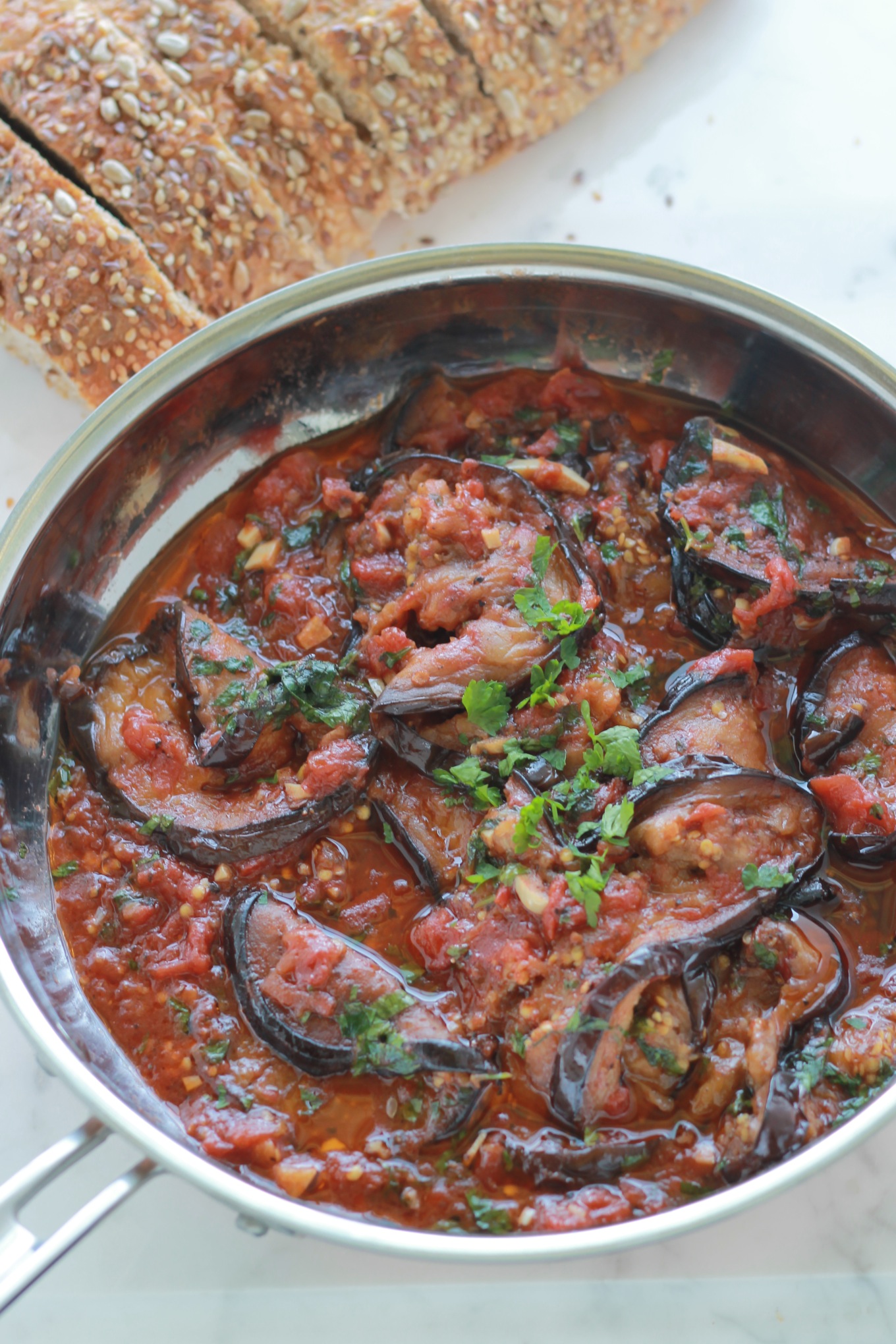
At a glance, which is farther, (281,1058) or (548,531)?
(548,531)

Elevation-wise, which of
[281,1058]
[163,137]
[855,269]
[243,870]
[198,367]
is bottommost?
[281,1058]

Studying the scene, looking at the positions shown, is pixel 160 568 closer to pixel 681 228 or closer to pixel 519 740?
pixel 519 740

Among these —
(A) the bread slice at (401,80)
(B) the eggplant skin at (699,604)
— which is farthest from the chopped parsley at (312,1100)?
(A) the bread slice at (401,80)

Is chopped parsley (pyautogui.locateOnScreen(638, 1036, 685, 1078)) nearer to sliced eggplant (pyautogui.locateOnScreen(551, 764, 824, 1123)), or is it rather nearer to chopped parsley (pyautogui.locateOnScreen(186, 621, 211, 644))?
sliced eggplant (pyautogui.locateOnScreen(551, 764, 824, 1123))

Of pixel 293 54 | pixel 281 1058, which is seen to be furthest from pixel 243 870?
pixel 293 54

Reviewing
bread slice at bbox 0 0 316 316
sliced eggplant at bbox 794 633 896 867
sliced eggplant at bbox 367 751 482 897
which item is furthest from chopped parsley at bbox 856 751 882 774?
bread slice at bbox 0 0 316 316

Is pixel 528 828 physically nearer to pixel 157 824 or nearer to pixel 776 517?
pixel 157 824

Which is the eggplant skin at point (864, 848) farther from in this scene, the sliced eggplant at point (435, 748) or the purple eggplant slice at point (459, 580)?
the purple eggplant slice at point (459, 580)
